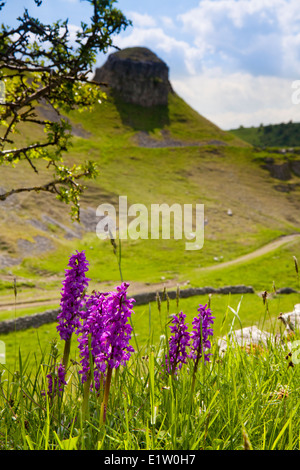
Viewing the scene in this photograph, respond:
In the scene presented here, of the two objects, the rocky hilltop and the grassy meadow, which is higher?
the rocky hilltop

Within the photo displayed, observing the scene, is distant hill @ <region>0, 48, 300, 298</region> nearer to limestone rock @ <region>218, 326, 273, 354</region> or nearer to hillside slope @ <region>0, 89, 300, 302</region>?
hillside slope @ <region>0, 89, 300, 302</region>

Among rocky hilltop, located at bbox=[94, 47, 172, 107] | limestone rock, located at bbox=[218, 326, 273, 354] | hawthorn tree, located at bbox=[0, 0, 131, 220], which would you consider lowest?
limestone rock, located at bbox=[218, 326, 273, 354]

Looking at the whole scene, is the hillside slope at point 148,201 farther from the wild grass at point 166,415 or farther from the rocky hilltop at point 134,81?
the wild grass at point 166,415

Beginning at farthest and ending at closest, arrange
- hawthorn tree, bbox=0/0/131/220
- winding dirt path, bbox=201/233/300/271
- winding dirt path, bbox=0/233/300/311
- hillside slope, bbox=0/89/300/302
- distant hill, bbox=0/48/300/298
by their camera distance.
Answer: winding dirt path, bbox=201/233/300/271 < distant hill, bbox=0/48/300/298 < hillside slope, bbox=0/89/300/302 < winding dirt path, bbox=0/233/300/311 < hawthorn tree, bbox=0/0/131/220

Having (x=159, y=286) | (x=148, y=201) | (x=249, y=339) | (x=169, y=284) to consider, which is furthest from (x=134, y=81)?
(x=249, y=339)

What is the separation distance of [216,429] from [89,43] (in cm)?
1161

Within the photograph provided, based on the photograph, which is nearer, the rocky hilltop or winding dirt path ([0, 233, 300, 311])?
Answer: winding dirt path ([0, 233, 300, 311])

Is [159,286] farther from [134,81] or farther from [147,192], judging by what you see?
[134,81]

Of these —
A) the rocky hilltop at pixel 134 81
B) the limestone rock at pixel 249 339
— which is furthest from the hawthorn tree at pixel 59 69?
the rocky hilltop at pixel 134 81

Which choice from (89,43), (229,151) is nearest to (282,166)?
(229,151)

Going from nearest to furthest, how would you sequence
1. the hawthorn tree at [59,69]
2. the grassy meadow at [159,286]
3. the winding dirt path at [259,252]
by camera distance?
the grassy meadow at [159,286] < the hawthorn tree at [59,69] < the winding dirt path at [259,252]

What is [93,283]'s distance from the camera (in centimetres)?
4900

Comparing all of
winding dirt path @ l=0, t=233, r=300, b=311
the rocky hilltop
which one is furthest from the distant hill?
winding dirt path @ l=0, t=233, r=300, b=311
